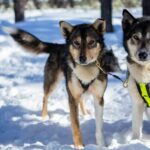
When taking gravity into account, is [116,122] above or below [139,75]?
below

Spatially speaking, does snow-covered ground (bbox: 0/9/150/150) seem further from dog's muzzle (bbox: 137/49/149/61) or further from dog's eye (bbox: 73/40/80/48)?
dog's eye (bbox: 73/40/80/48)

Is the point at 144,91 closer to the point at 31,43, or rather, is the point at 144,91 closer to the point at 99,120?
the point at 99,120

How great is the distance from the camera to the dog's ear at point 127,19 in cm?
454

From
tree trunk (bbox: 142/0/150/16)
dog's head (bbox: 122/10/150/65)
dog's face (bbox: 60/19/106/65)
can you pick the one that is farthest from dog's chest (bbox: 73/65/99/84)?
tree trunk (bbox: 142/0/150/16)

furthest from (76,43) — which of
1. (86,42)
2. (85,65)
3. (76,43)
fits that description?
(85,65)

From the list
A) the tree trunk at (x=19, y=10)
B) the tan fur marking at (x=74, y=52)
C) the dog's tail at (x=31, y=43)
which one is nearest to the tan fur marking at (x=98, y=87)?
the tan fur marking at (x=74, y=52)

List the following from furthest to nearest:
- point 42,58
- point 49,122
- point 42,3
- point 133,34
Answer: point 42,3
point 42,58
point 49,122
point 133,34

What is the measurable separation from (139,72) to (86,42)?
1.99 ft

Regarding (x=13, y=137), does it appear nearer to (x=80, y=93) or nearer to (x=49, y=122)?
(x=49, y=122)

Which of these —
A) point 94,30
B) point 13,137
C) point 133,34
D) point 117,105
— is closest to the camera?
point 133,34

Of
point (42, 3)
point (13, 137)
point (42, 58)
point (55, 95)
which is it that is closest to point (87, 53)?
point (13, 137)

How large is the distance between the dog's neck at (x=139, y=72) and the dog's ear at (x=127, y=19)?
36 cm

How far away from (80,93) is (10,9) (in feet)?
84.3

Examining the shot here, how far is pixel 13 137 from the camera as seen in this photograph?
5.29 meters
